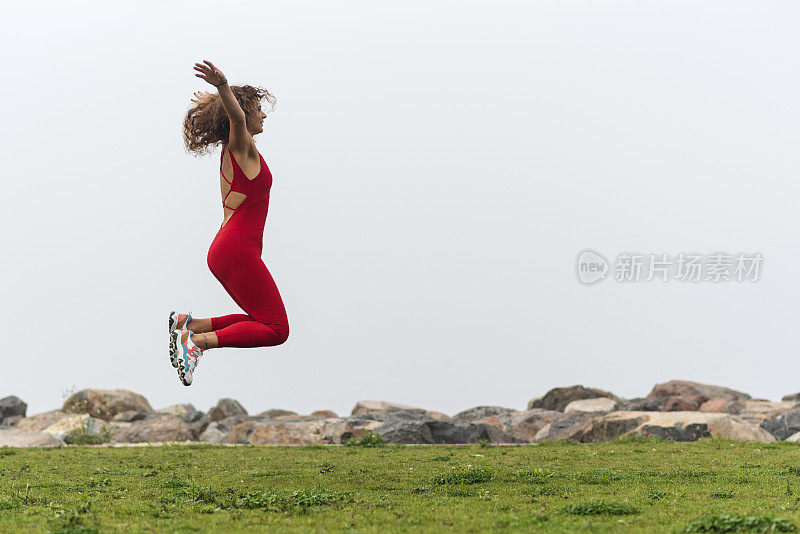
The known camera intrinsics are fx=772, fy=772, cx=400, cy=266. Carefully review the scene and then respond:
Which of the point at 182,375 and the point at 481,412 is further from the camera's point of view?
the point at 481,412

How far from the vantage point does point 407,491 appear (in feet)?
33.4

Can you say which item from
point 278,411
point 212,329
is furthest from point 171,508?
point 278,411

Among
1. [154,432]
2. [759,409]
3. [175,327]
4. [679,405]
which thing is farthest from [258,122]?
[759,409]

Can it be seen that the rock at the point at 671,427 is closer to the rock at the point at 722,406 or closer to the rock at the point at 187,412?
the rock at the point at 722,406

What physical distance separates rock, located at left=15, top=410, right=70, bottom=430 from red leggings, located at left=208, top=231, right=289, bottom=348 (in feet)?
65.6

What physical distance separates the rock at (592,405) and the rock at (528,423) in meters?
1.78

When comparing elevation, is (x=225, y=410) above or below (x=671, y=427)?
above

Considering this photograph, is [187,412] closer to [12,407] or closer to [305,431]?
[12,407]

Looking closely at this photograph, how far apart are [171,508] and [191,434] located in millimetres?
16738

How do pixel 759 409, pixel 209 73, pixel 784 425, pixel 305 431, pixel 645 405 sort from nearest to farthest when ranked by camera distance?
pixel 209 73
pixel 305 431
pixel 784 425
pixel 645 405
pixel 759 409

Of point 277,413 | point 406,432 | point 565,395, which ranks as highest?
point 406,432

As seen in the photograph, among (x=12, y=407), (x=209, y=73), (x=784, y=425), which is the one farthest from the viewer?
(x=12, y=407)

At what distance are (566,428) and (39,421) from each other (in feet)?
60.8

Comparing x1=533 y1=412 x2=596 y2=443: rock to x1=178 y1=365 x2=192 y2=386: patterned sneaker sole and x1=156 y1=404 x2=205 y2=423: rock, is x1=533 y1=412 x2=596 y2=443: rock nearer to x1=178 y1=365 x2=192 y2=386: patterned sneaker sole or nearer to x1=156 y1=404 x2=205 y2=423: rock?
x1=156 y1=404 x2=205 y2=423: rock
